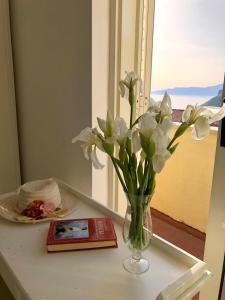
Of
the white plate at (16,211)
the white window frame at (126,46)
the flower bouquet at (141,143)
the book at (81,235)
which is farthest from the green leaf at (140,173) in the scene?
the white window frame at (126,46)

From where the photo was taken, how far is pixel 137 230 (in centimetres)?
77

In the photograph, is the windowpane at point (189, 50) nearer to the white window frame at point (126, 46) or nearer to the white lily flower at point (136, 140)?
the white window frame at point (126, 46)

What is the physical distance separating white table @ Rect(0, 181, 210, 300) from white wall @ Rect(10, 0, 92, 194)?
45 centimetres

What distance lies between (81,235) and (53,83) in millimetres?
766

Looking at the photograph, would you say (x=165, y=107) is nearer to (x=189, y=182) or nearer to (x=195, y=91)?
(x=195, y=91)

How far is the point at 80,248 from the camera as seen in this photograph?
88 centimetres

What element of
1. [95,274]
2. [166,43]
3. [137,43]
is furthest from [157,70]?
[95,274]

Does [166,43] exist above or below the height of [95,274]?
above

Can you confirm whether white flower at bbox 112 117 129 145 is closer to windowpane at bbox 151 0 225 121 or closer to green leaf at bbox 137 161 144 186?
green leaf at bbox 137 161 144 186

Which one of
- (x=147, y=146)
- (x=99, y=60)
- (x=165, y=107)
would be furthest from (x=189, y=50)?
(x=147, y=146)

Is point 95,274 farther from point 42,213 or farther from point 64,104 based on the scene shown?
point 64,104

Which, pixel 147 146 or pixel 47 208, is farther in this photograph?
pixel 47 208

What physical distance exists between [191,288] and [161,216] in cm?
174

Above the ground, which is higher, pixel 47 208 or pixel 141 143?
pixel 141 143
